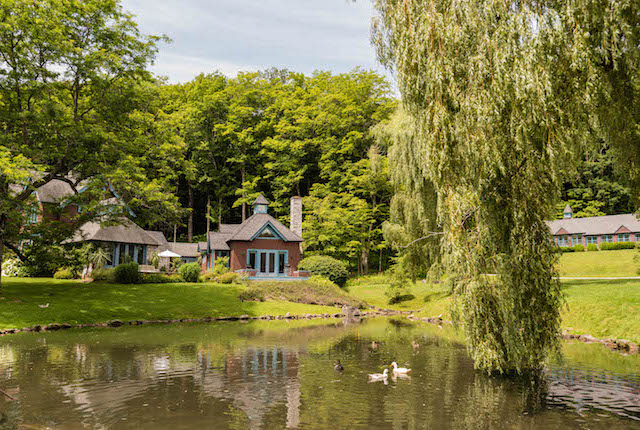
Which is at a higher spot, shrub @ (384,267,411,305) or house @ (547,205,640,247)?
house @ (547,205,640,247)

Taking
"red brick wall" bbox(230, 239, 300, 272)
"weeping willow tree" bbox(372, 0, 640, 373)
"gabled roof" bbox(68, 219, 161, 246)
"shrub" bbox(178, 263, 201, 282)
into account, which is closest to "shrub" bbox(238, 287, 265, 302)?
"shrub" bbox(178, 263, 201, 282)

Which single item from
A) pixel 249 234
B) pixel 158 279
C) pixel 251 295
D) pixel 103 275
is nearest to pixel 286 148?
pixel 249 234

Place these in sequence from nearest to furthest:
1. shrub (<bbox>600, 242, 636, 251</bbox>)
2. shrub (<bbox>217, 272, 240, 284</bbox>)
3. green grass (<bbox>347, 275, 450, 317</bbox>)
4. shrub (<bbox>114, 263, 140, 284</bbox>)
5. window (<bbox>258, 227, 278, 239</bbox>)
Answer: green grass (<bbox>347, 275, 450, 317</bbox>)
shrub (<bbox>114, 263, 140, 284</bbox>)
shrub (<bbox>217, 272, 240, 284</bbox>)
window (<bbox>258, 227, 278, 239</bbox>)
shrub (<bbox>600, 242, 636, 251</bbox>)

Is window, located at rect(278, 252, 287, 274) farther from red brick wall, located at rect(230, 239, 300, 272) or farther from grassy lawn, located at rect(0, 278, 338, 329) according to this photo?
grassy lawn, located at rect(0, 278, 338, 329)

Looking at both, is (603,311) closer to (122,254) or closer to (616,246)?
(122,254)

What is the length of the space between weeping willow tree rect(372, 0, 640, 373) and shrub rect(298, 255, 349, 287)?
27.9 metres

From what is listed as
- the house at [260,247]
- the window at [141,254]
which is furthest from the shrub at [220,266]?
the window at [141,254]

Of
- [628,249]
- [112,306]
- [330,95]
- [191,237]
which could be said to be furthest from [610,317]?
[191,237]

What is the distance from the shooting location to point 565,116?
9125mm

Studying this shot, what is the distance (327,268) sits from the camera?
1529 inches

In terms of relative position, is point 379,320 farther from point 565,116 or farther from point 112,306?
point 565,116

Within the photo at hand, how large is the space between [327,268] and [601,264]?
2638 cm

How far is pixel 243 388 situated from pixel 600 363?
11244mm

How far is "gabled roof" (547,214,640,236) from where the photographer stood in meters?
53.0
